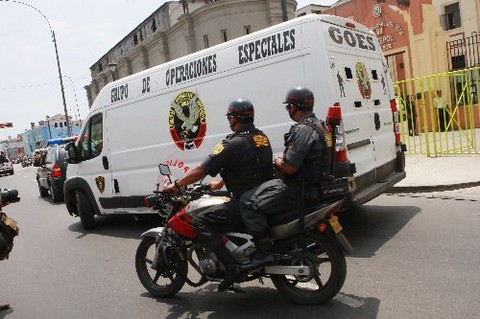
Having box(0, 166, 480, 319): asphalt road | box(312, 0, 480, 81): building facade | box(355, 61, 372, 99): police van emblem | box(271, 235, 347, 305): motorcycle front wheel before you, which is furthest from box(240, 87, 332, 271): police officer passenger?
box(312, 0, 480, 81): building facade

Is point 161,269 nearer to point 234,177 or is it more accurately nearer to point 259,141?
point 234,177

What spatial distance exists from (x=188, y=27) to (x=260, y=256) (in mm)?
36663

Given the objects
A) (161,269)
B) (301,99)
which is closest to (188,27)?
(161,269)

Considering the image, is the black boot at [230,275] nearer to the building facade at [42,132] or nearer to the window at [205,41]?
the window at [205,41]

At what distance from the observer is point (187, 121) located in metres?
6.57

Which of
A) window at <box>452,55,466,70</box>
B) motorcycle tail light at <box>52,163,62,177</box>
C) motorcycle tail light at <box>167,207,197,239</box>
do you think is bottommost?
motorcycle tail light at <box>167,207,197,239</box>

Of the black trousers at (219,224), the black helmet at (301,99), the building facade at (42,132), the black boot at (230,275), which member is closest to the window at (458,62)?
the black helmet at (301,99)

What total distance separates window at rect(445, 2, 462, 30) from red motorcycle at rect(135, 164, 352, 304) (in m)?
26.7

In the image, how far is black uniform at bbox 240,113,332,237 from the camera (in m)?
3.74

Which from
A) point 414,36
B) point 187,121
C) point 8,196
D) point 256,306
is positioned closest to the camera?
point 256,306

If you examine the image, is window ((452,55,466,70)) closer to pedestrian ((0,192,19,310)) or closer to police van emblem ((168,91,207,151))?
police van emblem ((168,91,207,151))

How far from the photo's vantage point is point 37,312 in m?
4.55

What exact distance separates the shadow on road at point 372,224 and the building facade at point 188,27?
60.3 feet

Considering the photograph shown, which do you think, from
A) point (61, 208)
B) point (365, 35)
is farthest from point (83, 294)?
point (61, 208)
